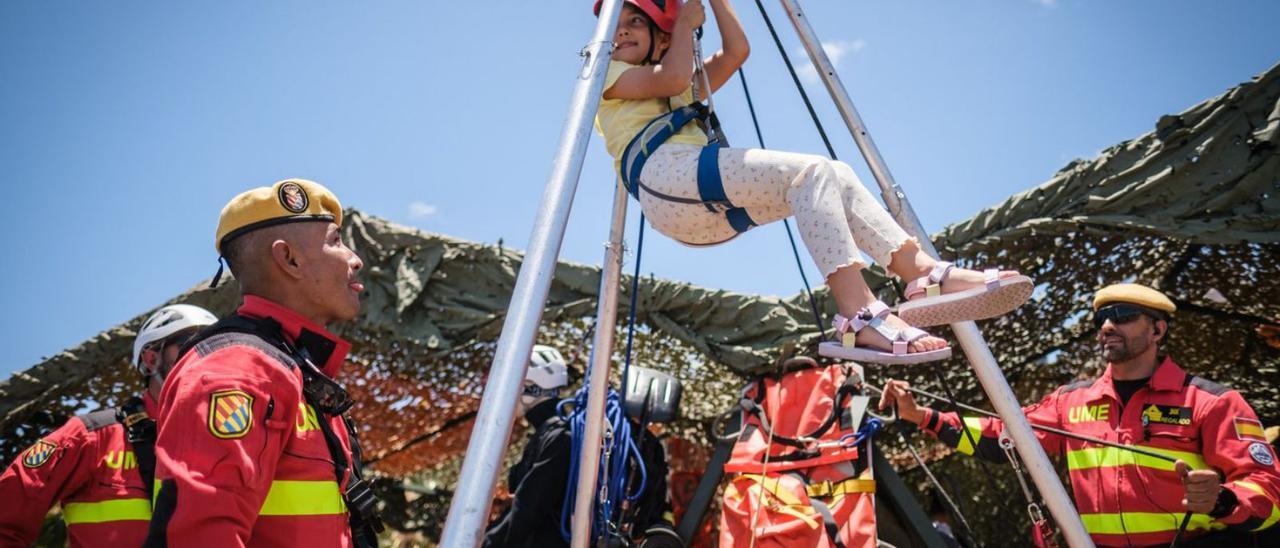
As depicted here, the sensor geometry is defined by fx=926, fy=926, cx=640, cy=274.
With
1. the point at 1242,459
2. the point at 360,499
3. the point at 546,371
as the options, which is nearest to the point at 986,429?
the point at 1242,459

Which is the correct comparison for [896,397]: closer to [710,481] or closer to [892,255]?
[710,481]

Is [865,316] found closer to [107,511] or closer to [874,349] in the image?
[874,349]

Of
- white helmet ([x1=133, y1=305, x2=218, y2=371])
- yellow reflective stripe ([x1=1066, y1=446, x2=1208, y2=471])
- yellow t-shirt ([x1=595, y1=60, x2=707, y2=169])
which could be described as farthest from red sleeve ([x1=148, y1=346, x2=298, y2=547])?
yellow reflective stripe ([x1=1066, y1=446, x2=1208, y2=471])

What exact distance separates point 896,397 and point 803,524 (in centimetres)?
83

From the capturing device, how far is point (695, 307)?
5.37 metres

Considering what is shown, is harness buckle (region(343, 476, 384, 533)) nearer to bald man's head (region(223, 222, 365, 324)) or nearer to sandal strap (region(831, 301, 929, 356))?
bald man's head (region(223, 222, 365, 324))

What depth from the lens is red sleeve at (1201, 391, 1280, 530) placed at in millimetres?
3580

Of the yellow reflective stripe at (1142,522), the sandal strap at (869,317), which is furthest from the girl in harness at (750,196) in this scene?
the yellow reflective stripe at (1142,522)

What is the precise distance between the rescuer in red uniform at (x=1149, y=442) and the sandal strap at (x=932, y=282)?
1617 mm

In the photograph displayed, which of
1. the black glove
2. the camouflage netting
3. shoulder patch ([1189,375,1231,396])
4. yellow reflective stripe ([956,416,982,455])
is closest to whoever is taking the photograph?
shoulder patch ([1189,375,1231,396])

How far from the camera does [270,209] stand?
224cm

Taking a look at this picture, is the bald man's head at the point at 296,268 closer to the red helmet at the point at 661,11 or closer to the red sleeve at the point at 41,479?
the red helmet at the point at 661,11

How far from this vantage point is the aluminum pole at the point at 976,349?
2.84 metres

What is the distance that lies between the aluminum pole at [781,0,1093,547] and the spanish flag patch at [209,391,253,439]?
203 centimetres
